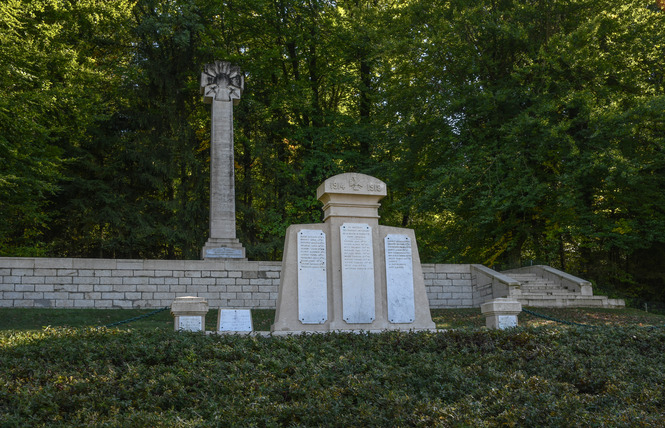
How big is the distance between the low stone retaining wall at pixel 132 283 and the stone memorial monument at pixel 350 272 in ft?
21.5

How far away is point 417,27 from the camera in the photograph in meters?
19.2

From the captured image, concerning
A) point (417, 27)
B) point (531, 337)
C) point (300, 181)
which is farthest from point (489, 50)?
point (531, 337)

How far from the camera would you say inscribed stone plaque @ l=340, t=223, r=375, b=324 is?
8.41 metres

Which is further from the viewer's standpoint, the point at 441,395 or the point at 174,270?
the point at 174,270

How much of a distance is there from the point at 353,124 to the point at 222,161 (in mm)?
8321

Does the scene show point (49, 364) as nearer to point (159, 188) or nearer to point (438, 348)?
point (438, 348)

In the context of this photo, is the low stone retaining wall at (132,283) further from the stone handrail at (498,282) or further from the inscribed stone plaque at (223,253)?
the inscribed stone plaque at (223,253)

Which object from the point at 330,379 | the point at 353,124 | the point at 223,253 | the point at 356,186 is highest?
the point at 353,124

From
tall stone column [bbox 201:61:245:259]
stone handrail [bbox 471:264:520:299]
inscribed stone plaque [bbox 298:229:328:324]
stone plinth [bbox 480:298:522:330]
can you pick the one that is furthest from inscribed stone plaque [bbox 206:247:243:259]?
stone plinth [bbox 480:298:522:330]

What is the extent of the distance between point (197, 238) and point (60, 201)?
16.6 ft

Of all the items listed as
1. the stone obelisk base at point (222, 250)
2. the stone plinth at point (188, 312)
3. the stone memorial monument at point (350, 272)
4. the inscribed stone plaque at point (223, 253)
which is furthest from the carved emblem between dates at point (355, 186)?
the inscribed stone plaque at point (223, 253)

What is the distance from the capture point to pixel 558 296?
15312mm

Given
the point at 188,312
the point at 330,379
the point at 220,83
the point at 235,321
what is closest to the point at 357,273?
the point at 235,321

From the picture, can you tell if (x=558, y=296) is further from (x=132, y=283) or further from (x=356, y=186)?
(x=132, y=283)
